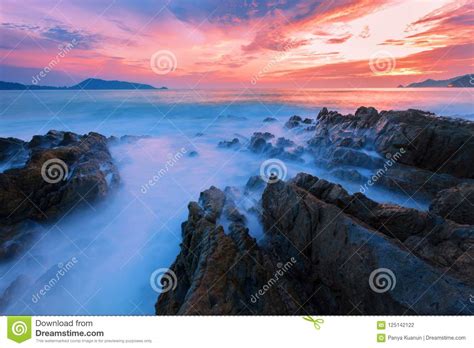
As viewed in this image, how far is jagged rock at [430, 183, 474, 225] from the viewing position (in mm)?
4836

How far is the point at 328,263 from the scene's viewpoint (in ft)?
13.8

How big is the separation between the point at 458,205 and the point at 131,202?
7923mm

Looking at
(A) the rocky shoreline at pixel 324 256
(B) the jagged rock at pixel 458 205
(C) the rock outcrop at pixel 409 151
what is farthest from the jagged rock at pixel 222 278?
(C) the rock outcrop at pixel 409 151

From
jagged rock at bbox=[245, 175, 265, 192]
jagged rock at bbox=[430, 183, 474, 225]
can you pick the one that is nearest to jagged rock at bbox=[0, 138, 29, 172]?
jagged rock at bbox=[245, 175, 265, 192]

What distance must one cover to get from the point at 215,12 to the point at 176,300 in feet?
20.1

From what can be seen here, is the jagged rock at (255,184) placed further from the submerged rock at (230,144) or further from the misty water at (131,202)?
the submerged rock at (230,144)

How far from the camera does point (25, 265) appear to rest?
19.3ft

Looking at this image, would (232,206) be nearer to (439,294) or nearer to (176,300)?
(176,300)

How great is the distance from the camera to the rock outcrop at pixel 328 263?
140 inches

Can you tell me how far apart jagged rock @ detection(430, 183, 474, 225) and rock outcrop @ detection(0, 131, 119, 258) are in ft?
27.2

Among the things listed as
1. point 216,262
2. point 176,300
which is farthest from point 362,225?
point 176,300

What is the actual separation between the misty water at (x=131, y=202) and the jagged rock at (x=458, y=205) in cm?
169

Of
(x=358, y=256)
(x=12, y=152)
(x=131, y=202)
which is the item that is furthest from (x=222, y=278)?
(x=12, y=152)
